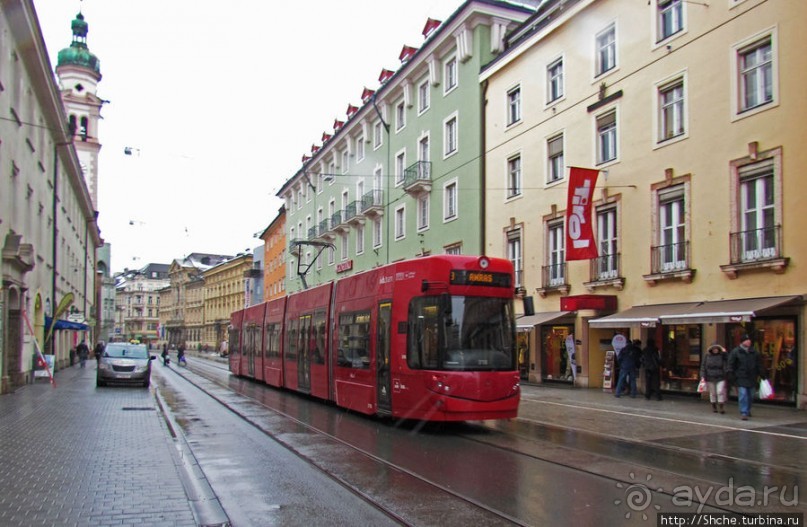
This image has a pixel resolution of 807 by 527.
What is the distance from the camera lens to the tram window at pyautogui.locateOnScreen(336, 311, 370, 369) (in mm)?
14344

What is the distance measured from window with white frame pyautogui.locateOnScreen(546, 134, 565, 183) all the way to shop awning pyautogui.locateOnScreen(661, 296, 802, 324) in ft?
27.2

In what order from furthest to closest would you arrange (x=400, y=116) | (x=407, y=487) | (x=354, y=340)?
(x=400, y=116) → (x=354, y=340) → (x=407, y=487)

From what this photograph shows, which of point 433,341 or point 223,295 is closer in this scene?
point 433,341

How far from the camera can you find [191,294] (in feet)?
367

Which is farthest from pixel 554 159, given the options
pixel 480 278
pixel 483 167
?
pixel 480 278

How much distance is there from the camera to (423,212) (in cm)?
3478

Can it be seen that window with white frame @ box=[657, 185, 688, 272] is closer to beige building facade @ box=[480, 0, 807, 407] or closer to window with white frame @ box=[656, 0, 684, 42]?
beige building facade @ box=[480, 0, 807, 407]

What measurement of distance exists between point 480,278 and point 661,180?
31.5 ft

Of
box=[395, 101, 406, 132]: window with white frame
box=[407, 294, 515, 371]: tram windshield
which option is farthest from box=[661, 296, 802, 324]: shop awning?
box=[395, 101, 406, 132]: window with white frame

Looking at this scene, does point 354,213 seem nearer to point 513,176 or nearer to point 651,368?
point 513,176

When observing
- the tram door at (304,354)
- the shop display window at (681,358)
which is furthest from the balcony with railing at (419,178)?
the shop display window at (681,358)

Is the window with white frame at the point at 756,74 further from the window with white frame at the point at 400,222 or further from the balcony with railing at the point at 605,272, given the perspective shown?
the window with white frame at the point at 400,222

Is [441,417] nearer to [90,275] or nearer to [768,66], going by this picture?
[768,66]

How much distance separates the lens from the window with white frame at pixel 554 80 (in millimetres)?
24672
